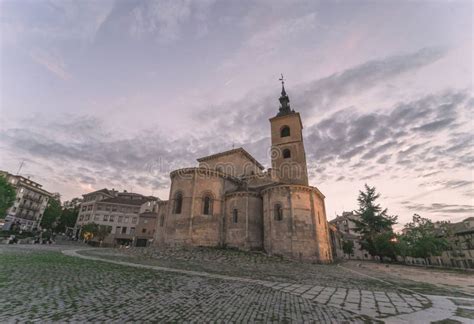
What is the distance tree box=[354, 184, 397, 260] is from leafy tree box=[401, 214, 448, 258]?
355cm

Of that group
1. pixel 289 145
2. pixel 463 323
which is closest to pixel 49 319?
pixel 463 323

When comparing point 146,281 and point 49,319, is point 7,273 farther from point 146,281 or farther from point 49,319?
point 49,319

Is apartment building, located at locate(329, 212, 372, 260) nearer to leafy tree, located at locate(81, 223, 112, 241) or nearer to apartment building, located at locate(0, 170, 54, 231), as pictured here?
leafy tree, located at locate(81, 223, 112, 241)

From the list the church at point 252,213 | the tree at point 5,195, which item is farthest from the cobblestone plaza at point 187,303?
the tree at point 5,195

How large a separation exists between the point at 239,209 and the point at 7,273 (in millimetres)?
19514

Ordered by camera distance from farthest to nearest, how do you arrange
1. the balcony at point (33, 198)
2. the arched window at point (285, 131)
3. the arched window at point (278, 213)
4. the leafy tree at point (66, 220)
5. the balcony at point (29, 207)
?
→ the leafy tree at point (66, 220) → the balcony at point (33, 198) → the balcony at point (29, 207) → the arched window at point (285, 131) → the arched window at point (278, 213)

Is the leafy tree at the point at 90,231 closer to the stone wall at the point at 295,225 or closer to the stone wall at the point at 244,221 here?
the stone wall at the point at 244,221

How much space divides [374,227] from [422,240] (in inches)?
432

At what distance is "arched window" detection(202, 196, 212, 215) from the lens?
2587cm

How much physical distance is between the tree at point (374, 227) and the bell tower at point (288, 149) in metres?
22.5

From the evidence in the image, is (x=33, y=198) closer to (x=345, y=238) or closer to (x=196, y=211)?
(x=196, y=211)

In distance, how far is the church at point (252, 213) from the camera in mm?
22562

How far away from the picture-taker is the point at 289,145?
31156 millimetres

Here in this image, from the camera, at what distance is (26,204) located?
59.5 meters
